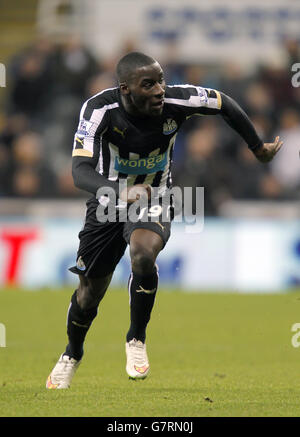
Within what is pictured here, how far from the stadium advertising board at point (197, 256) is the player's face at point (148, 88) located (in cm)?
762

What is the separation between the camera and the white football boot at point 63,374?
6.55 metres

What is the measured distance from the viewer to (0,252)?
14.1 metres

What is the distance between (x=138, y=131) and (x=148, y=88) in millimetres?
388

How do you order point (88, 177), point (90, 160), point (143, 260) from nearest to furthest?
point (88, 177) < point (90, 160) < point (143, 260)

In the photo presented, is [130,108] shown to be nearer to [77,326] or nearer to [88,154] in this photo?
[88,154]

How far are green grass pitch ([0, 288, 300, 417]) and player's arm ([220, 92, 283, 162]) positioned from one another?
5.38 ft

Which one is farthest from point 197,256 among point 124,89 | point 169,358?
point 124,89

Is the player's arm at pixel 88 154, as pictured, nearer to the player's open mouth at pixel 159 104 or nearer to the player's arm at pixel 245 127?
the player's open mouth at pixel 159 104

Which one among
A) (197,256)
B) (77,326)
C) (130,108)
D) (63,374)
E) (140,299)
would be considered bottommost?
(63,374)

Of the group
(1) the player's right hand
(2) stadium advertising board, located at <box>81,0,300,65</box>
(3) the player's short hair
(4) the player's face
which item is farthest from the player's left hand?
(2) stadium advertising board, located at <box>81,0,300,65</box>

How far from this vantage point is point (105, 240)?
667 centimetres
